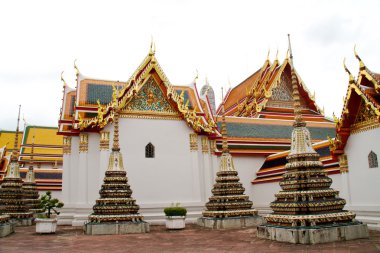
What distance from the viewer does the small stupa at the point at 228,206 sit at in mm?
12227

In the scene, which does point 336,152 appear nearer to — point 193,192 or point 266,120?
point 193,192

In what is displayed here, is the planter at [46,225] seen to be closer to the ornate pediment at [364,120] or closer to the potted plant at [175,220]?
the potted plant at [175,220]

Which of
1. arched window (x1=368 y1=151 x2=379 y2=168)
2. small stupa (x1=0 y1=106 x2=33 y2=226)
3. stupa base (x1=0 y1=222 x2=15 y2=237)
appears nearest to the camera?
arched window (x1=368 y1=151 x2=379 y2=168)

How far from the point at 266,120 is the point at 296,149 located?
12.3 m

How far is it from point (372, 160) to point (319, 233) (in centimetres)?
404

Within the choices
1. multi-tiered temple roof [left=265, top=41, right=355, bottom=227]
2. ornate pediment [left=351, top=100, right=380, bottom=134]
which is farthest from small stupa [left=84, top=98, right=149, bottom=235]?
ornate pediment [left=351, top=100, right=380, bottom=134]

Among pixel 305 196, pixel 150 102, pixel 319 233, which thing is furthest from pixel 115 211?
pixel 319 233

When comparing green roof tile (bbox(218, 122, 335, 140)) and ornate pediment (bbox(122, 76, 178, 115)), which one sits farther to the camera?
green roof tile (bbox(218, 122, 335, 140))

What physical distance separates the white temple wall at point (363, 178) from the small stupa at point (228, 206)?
3155 mm

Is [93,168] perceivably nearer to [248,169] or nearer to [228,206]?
[228,206]

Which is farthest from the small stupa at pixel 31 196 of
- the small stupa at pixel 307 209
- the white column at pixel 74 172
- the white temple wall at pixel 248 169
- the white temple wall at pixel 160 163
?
the small stupa at pixel 307 209

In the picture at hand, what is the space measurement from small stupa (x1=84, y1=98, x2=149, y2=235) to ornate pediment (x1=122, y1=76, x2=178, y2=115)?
381cm

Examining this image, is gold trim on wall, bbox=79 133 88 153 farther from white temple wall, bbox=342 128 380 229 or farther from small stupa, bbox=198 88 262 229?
white temple wall, bbox=342 128 380 229

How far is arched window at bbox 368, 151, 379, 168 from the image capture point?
10.4 metres
